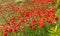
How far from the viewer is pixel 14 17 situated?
12102mm

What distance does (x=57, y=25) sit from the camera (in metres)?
7.43

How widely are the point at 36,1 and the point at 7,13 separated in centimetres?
173

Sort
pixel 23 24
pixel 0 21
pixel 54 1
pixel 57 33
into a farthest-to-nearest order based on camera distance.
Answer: pixel 0 21, pixel 54 1, pixel 23 24, pixel 57 33

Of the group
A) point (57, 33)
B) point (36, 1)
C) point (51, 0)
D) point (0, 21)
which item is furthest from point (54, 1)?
point (57, 33)

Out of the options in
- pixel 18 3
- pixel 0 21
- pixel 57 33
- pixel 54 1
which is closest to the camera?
pixel 57 33

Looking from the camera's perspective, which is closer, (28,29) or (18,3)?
(28,29)

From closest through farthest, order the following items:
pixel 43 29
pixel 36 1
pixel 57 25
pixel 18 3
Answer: pixel 57 25
pixel 43 29
pixel 36 1
pixel 18 3

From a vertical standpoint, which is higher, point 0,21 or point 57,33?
point 57,33

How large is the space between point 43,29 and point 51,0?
424 cm

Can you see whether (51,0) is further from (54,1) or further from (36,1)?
(36,1)

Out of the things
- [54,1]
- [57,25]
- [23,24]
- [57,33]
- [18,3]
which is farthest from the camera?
[18,3]

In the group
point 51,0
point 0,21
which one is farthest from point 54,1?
point 0,21

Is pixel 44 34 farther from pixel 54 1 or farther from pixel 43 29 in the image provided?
pixel 54 1

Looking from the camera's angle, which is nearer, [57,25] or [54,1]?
[57,25]
